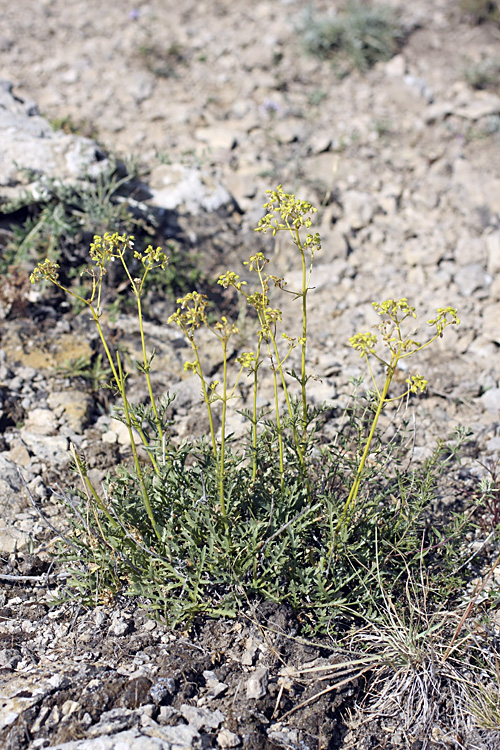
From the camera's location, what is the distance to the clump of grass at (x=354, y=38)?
7.91 meters

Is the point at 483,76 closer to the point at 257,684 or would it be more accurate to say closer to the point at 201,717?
the point at 257,684

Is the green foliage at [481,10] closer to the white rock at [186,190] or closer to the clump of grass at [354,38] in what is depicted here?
the clump of grass at [354,38]

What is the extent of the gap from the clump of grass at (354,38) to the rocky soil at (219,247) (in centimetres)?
19

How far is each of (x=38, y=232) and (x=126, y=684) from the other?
3.83m

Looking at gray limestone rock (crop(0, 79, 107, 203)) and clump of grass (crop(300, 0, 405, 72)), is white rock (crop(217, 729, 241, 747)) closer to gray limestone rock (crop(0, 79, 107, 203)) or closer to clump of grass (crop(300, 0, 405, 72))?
gray limestone rock (crop(0, 79, 107, 203))

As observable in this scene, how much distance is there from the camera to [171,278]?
5094mm

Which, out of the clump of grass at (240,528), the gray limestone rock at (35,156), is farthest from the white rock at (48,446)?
the gray limestone rock at (35,156)

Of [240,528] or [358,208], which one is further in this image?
[358,208]

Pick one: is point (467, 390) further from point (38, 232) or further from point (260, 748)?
point (38, 232)

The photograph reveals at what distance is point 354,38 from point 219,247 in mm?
4414

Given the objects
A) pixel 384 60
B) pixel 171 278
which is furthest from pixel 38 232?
pixel 384 60

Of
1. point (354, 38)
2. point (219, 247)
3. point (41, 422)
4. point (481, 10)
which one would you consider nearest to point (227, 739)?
point (41, 422)

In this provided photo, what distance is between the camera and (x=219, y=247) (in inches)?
221

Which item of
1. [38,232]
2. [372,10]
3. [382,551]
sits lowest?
[382,551]
